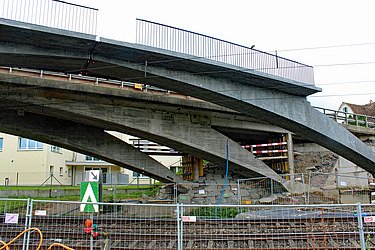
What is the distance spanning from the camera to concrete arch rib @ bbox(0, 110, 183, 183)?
2242cm

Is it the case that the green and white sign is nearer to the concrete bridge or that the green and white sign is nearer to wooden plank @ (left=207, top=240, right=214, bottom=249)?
wooden plank @ (left=207, top=240, right=214, bottom=249)

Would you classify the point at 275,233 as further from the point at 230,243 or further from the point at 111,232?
the point at 111,232

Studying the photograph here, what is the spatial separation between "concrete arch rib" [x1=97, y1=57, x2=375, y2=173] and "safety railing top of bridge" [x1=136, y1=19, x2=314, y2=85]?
→ 924 mm

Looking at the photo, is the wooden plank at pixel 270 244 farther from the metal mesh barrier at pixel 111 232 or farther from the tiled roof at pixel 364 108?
the tiled roof at pixel 364 108

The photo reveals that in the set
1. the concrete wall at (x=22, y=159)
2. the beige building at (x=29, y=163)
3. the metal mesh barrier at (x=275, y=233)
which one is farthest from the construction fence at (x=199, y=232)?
the concrete wall at (x=22, y=159)

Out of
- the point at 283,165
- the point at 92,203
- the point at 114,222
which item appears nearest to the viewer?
the point at 92,203

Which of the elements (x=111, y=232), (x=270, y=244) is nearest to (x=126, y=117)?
(x=111, y=232)

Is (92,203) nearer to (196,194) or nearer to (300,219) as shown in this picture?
(300,219)

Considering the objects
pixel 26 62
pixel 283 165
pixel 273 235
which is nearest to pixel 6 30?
pixel 26 62

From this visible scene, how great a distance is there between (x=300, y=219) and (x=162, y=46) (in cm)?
841

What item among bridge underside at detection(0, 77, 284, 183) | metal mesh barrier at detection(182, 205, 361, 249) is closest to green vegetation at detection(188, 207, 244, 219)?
metal mesh barrier at detection(182, 205, 361, 249)

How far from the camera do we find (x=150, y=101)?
863 inches

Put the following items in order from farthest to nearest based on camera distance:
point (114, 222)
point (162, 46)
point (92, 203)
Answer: point (162, 46) < point (114, 222) < point (92, 203)

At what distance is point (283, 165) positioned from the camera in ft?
92.2
